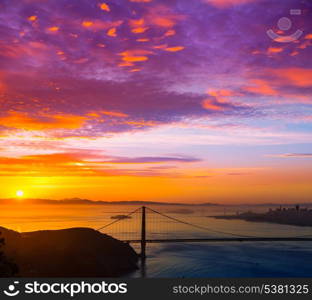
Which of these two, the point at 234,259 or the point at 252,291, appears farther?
the point at 234,259

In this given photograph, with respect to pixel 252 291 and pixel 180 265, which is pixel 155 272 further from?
pixel 252 291

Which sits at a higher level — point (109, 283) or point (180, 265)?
point (109, 283)

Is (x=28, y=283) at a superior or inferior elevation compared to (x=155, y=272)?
superior

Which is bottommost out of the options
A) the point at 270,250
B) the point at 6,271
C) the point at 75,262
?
the point at 270,250

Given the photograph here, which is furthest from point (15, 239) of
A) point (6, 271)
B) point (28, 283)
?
point (28, 283)

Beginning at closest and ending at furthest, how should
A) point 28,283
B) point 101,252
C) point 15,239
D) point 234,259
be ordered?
1. point 28,283
2. point 15,239
3. point 101,252
4. point 234,259

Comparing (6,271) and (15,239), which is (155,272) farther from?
(6,271)

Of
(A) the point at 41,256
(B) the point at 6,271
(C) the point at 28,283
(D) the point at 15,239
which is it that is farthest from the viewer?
(D) the point at 15,239

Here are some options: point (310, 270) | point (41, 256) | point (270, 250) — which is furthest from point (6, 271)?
point (270, 250)

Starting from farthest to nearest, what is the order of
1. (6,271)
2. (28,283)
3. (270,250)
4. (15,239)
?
1. (270,250)
2. (15,239)
3. (6,271)
4. (28,283)

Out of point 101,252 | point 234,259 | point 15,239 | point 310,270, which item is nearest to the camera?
point 15,239
